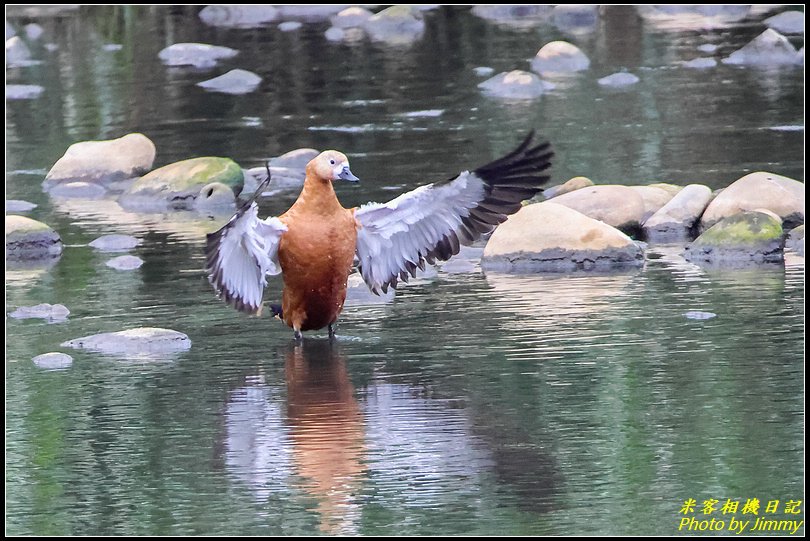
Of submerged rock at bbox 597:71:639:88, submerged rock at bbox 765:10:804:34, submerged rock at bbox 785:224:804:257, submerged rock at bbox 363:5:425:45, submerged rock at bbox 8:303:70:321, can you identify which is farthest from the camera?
submerged rock at bbox 363:5:425:45

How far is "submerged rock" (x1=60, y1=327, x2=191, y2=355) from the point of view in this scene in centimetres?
950

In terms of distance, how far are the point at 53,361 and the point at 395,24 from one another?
641 inches

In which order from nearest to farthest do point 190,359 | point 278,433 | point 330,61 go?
point 278,433
point 190,359
point 330,61

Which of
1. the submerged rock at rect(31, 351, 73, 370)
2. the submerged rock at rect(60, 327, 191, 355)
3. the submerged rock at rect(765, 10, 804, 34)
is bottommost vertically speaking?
the submerged rock at rect(765, 10, 804, 34)

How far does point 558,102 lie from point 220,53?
21.6 feet

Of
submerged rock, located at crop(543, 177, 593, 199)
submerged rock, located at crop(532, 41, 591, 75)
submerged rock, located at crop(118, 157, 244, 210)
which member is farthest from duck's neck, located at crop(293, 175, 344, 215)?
submerged rock, located at crop(532, 41, 591, 75)

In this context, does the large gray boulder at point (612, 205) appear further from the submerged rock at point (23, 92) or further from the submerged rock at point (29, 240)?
the submerged rock at point (23, 92)

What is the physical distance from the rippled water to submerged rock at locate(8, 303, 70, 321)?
146 millimetres

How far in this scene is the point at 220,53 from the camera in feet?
75.6

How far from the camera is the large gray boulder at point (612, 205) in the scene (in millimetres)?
11961

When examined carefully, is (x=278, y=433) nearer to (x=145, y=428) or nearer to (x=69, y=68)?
(x=145, y=428)

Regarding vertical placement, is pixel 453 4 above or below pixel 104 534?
below

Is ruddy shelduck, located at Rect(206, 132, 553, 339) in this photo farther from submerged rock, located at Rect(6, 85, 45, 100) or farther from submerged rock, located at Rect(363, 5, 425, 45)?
submerged rock, located at Rect(363, 5, 425, 45)

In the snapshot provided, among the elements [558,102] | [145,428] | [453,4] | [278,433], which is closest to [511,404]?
[278,433]
